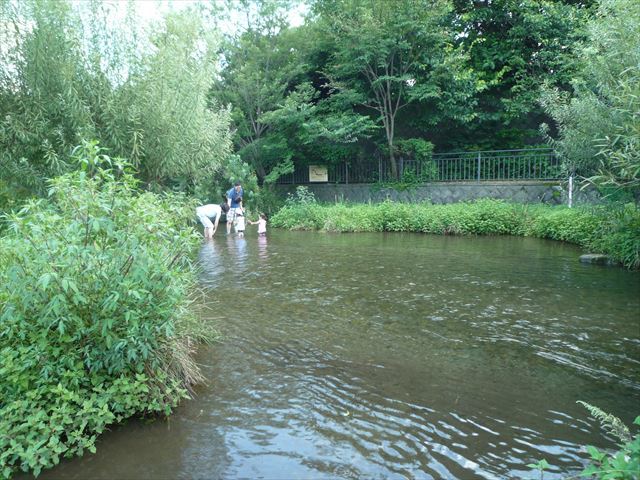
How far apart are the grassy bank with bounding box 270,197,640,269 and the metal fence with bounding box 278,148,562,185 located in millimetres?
1945

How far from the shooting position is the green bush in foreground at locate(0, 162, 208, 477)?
3.32 metres

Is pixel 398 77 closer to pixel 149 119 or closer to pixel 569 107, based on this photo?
pixel 569 107

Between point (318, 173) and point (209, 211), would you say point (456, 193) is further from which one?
point (209, 211)

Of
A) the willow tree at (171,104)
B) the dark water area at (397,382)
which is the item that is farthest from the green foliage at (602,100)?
the willow tree at (171,104)

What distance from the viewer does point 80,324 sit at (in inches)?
138

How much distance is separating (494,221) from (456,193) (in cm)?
363

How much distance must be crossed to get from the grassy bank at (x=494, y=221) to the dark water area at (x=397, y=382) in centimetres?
182

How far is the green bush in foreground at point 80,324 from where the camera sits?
332 centimetres

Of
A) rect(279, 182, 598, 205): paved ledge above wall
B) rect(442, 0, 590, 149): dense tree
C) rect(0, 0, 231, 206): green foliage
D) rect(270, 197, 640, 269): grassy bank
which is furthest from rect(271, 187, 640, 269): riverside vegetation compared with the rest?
rect(0, 0, 231, 206): green foliage

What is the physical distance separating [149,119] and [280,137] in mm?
15216

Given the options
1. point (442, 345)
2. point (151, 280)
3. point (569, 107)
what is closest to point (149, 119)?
point (151, 280)

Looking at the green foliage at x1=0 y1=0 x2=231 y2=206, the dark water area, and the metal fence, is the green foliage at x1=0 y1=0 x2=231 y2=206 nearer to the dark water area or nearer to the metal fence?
the dark water area

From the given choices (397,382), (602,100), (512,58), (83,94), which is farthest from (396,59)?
(397,382)

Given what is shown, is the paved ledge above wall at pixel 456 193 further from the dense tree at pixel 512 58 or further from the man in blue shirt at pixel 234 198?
the man in blue shirt at pixel 234 198
